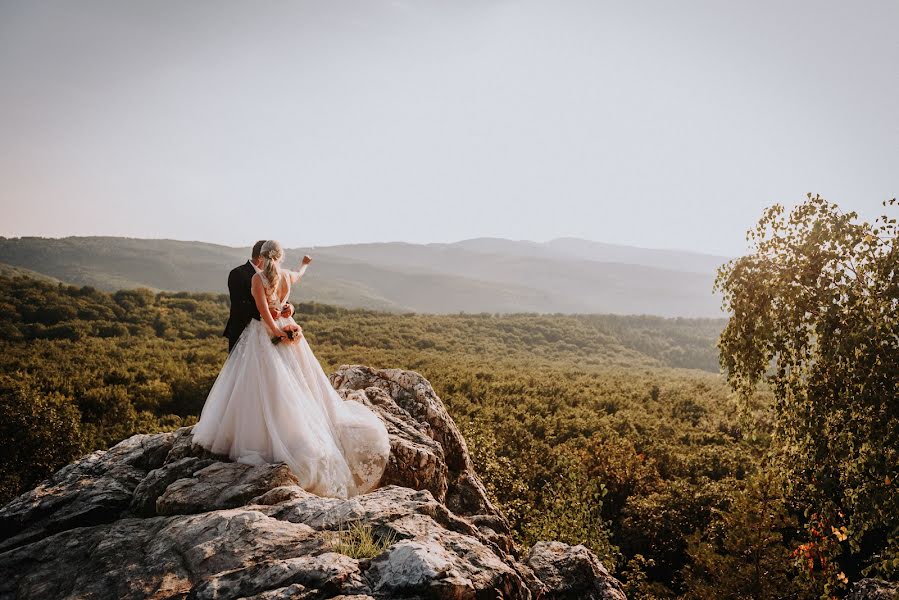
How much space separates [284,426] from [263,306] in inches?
71.4

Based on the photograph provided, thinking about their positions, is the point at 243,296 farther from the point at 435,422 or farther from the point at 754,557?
the point at 754,557

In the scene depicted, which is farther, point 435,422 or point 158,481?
point 435,422

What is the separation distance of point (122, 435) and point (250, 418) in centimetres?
1160

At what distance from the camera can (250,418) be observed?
22.2 feet

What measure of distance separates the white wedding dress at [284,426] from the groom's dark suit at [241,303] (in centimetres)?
14

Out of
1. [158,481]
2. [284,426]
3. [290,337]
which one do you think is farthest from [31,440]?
[284,426]

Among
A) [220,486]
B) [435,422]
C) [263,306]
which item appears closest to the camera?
[220,486]

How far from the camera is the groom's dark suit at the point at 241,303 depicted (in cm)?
711

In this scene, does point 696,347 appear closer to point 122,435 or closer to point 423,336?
point 423,336

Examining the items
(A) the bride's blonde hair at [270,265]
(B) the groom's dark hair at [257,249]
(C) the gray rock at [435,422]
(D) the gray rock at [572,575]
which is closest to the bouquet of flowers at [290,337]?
(A) the bride's blonde hair at [270,265]

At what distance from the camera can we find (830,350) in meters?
5.97

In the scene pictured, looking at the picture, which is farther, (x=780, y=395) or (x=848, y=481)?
(x=780, y=395)

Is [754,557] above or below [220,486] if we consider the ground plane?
below

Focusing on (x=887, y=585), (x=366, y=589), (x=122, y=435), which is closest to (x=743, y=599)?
(x=887, y=585)
